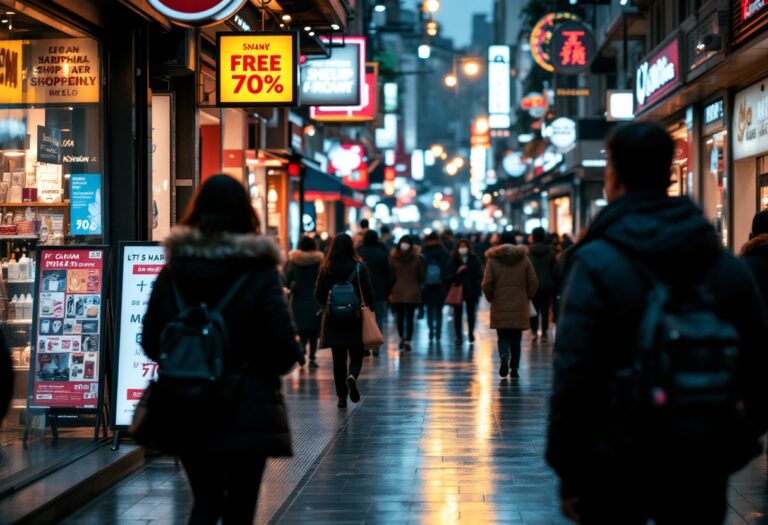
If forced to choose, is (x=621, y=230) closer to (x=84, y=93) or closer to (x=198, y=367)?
(x=198, y=367)

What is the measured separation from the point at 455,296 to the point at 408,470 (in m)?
11.4

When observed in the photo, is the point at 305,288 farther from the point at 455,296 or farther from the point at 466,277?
the point at 466,277

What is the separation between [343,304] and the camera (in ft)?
40.3

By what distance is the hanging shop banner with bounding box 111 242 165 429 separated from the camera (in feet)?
29.6

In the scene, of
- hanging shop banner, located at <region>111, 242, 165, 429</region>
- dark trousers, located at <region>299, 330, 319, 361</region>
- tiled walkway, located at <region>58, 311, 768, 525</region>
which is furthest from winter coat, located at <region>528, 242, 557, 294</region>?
hanging shop banner, located at <region>111, 242, 165, 429</region>

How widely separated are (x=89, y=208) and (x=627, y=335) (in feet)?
24.0

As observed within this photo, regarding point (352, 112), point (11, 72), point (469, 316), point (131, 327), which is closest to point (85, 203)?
point (11, 72)

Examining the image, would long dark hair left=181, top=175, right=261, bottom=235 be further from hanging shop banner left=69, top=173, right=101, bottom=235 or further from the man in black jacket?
hanging shop banner left=69, top=173, right=101, bottom=235

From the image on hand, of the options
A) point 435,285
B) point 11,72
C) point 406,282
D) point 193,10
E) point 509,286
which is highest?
point 193,10

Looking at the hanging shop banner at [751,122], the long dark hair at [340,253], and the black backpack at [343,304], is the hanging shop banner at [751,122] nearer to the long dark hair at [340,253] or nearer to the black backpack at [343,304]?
the long dark hair at [340,253]

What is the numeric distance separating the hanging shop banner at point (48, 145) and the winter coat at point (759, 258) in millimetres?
5617

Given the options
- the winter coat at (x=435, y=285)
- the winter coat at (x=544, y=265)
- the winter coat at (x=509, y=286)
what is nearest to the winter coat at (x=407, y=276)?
the winter coat at (x=435, y=285)

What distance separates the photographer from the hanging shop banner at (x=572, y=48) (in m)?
31.6

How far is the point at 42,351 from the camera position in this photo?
9117mm
